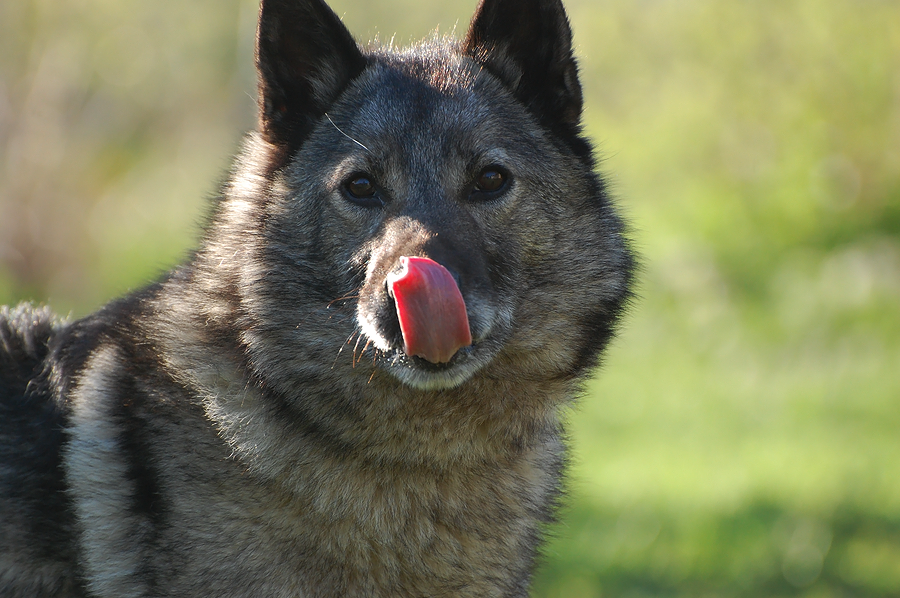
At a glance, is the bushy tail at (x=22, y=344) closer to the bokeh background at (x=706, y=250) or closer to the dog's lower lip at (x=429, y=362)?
the bokeh background at (x=706, y=250)

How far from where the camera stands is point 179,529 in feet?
8.53

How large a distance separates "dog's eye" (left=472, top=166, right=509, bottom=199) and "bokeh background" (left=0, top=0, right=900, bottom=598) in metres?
0.64

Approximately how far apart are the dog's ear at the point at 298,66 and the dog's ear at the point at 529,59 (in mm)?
474

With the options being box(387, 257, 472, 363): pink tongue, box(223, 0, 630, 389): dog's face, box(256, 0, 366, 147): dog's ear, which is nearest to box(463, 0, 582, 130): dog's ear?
box(223, 0, 630, 389): dog's face

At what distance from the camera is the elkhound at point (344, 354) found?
263 cm

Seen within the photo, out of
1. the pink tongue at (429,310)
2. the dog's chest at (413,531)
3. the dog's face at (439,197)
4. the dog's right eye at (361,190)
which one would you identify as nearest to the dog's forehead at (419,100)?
the dog's face at (439,197)

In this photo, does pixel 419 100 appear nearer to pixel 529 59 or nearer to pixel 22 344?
pixel 529 59

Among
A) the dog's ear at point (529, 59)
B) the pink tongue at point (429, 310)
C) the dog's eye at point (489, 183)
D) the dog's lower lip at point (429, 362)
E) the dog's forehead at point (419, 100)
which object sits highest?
the dog's ear at point (529, 59)

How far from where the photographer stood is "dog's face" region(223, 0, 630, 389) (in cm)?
272

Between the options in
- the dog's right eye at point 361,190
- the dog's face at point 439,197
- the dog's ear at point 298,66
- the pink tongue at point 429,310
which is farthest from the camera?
the dog's ear at point 298,66

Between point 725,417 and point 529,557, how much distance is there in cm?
433

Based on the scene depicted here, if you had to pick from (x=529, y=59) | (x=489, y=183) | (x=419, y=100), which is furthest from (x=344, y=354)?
(x=529, y=59)

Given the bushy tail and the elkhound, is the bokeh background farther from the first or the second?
the bushy tail

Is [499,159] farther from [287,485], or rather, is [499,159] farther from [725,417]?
[725,417]
